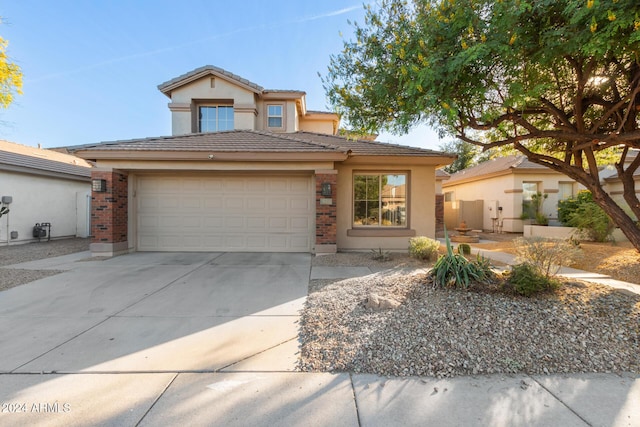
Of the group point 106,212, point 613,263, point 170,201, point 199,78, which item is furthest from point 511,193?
point 106,212

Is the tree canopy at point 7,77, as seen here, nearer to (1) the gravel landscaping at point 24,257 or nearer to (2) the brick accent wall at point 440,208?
(1) the gravel landscaping at point 24,257

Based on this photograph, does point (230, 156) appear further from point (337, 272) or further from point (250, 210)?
point (337, 272)

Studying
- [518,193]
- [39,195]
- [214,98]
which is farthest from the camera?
[518,193]

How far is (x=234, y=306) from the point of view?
4414mm

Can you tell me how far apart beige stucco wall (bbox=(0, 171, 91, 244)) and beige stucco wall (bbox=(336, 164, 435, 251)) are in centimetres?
1262

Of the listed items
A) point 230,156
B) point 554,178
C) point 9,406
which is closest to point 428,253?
point 230,156

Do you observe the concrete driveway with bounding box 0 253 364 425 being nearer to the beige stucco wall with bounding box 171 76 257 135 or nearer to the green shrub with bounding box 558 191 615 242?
the beige stucco wall with bounding box 171 76 257 135

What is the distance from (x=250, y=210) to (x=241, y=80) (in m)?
6.89

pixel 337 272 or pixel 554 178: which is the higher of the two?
pixel 554 178

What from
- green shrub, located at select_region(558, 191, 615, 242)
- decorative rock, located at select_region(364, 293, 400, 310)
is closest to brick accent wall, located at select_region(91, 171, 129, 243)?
decorative rock, located at select_region(364, 293, 400, 310)

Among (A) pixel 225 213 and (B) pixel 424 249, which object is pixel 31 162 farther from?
(B) pixel 424 249

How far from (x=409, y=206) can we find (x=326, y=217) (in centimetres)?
288

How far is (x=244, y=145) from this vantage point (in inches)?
331

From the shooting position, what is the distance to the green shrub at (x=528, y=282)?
3.87 m
